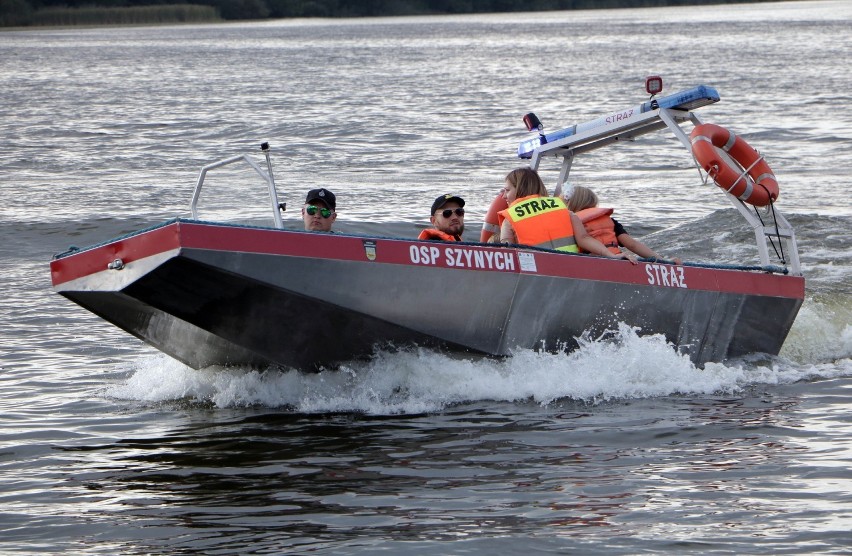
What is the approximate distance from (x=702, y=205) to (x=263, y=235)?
11.7 m

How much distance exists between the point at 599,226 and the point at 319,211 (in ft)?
6.74

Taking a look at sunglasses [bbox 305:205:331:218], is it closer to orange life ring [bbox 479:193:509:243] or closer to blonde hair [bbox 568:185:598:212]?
orange life ring [bbox 479:193:509:243]

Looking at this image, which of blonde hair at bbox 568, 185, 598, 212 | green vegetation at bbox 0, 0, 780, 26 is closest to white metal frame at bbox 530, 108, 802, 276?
blonde hair at bbox 568, 185, 598, 212

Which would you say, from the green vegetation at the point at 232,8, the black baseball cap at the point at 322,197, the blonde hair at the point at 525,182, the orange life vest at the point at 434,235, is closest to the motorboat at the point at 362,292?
the orange life vest at the point at 434,235

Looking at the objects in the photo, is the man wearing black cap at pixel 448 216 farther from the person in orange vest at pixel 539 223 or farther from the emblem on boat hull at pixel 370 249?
the emblem on boat hull at pixel 370 249

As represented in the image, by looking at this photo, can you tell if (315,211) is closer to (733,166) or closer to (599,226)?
(599,226)

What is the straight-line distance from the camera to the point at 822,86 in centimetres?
3562

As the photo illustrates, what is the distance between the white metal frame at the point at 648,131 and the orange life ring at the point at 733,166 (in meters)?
0.08

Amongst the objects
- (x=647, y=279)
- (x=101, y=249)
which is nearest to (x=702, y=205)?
(x=647, y=279)

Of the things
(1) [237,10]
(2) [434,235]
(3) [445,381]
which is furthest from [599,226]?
(1) [237,10]

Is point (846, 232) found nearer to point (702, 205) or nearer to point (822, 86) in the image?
point (702, 205)

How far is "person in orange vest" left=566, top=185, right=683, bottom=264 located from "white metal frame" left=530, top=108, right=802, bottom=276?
690 millimetres

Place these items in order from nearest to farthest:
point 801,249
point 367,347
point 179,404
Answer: point 367,347 → point 179,404 → point 801,249

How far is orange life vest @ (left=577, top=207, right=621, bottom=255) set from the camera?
9484mm
